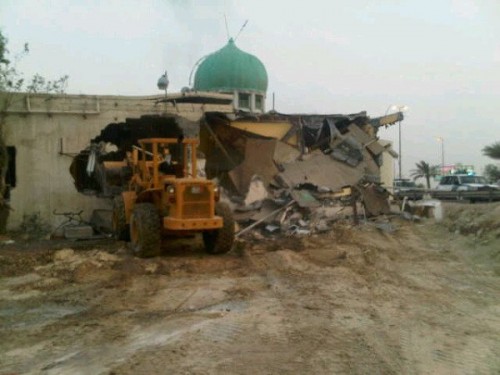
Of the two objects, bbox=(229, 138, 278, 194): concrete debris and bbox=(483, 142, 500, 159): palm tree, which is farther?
bbox=(483, 142, 500, 159): palm tree

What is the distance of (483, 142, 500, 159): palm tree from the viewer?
31188 mm

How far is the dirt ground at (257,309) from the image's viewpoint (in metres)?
5.67

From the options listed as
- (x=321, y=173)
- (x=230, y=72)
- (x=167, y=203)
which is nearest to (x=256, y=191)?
(x=321, y=173)

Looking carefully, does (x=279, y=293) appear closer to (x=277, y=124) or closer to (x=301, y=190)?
(x=301, y=190)

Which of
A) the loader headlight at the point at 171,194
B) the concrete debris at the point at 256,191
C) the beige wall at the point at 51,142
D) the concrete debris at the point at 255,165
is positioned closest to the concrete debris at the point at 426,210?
the concrete debris at the point at 255,165

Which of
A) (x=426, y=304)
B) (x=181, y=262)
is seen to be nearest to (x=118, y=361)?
(x=426, y=304)

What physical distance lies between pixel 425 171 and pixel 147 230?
166 ft

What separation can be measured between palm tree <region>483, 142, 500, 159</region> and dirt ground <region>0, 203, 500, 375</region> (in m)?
19.2

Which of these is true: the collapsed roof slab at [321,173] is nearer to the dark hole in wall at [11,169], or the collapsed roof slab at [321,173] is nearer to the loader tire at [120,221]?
the loader tire at [120,221]

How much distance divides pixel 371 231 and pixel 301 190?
2956mm

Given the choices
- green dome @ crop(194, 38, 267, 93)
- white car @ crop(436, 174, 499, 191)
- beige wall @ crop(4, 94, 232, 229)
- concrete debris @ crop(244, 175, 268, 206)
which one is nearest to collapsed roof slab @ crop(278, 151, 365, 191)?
concrete debris @ crop(244, 175, 268, 206)

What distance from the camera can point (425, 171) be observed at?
57719mm

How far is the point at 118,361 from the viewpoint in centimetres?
562

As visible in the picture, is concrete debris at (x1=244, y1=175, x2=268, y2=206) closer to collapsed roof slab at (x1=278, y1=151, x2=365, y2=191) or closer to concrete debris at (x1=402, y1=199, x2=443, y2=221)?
collapsed roof slab at (x1=278, y1=151, x2=365, y2=191)
